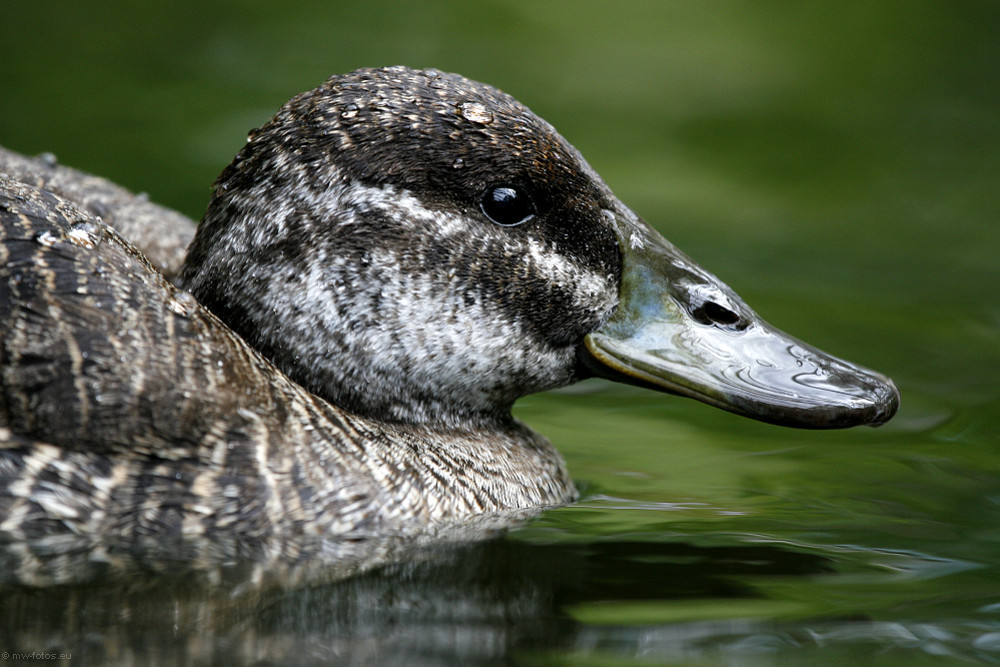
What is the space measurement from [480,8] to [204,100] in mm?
2520

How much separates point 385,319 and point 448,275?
0.26 meters

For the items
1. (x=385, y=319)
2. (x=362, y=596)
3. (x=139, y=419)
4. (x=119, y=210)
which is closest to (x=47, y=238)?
(x=139, y=419)

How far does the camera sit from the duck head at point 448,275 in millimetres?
4430

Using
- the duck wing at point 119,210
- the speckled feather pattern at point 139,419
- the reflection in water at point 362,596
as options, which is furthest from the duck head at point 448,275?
the duck wing at point 119,210

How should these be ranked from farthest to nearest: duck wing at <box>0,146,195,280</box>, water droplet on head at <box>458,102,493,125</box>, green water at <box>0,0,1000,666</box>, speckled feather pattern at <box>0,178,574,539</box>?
duck wing at <box>0,146,195,280</box>, water droplet on head at <box>458,102,493,125</box>, speckled feather pattern at <box>0,178,574,539</box>, green water at <box>0,0,1000,666</box>

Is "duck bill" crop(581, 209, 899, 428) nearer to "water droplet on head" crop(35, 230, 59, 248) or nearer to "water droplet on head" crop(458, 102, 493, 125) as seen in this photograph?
"water droplet on head" crop(458, 102, 493, 125)

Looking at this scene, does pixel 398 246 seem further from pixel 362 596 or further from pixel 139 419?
pixel 362 596

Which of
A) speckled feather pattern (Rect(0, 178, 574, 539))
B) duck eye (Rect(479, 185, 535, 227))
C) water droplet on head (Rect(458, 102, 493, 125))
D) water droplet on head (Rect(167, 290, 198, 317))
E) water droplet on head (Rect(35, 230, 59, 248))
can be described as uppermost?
water droplet on head (Rect(458, 102, 493, 125))

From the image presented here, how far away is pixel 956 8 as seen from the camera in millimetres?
10258

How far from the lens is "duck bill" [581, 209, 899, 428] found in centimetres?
437

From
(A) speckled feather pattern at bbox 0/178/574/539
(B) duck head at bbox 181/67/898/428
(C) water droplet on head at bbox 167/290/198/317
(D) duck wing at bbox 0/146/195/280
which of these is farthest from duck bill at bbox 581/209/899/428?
(D) duck wing at bbox 0/146/195/280

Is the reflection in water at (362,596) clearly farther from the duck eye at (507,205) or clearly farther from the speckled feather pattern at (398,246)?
the duck eye at (507,205)

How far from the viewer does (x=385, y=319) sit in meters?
4.47

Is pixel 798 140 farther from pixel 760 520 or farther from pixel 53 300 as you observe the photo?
pixel 53 300
